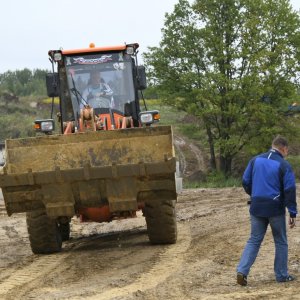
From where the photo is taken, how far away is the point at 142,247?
11.1 m

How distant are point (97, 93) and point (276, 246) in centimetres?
499

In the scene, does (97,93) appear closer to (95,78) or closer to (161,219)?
(95,78)

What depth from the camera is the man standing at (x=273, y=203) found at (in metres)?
7.57

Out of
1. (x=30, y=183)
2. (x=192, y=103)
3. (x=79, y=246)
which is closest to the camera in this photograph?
(x=30, y=183)

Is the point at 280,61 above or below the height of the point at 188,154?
above

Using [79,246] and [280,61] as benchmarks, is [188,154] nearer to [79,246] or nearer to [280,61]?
[280,61]

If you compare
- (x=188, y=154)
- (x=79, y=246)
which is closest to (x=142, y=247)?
(x=79, y=246)

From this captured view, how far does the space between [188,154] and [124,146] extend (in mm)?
28170

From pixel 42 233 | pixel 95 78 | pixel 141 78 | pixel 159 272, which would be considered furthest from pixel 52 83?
pixel 159 272

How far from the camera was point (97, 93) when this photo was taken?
11750mm

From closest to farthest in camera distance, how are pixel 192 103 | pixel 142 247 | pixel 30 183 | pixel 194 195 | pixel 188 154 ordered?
pixel 30 183, pixel 142 247, pixel 194 195, pixel 192 103, pixel 188 154

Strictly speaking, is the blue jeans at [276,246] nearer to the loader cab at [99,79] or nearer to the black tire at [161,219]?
the black tire at [161,219]

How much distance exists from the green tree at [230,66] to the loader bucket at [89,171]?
73.9 feet

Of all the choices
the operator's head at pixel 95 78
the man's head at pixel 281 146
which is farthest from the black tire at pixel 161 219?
the man's head at pixel 281 146
